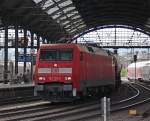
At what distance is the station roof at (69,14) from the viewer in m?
46.3

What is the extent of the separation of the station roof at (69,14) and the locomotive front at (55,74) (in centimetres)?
1049

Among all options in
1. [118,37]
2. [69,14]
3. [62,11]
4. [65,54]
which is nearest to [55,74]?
[65,54]

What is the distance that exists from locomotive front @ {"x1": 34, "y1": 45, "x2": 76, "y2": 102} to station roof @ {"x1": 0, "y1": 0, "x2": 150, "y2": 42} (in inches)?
413

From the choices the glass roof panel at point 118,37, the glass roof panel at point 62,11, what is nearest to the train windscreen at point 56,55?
the glass roof panel at point 62,11

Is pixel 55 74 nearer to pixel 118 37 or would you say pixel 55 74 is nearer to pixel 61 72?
pixel 61 72

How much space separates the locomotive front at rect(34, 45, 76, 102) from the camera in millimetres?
26172

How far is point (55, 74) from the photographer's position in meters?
26.5

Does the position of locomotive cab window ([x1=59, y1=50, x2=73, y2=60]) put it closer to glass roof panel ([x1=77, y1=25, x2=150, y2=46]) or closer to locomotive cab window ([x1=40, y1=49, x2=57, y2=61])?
locomotive cab window ([x1=40, y1=49, x2=57, y2=61])

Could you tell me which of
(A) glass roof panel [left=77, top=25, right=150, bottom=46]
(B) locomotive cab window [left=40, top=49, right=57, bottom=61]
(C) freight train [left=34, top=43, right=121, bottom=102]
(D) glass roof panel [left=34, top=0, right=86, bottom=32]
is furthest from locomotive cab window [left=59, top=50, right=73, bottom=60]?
(A) glass roof panel [left=77, top=25, right=150, bottom=46]

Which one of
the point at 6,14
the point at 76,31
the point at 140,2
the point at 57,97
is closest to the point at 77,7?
the point at 140,2

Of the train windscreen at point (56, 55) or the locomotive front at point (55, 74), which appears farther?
the train windscreen at point (56, 55)

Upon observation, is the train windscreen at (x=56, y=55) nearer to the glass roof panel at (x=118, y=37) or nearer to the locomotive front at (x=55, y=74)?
the locomotive front at (x=55, y=74)

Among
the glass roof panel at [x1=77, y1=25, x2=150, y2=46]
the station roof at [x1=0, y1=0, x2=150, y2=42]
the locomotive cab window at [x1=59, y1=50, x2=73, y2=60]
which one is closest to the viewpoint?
the locomotive cab window at [x1=59, y1=50, x2=73, y2=60]

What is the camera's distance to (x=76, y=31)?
285 feet
